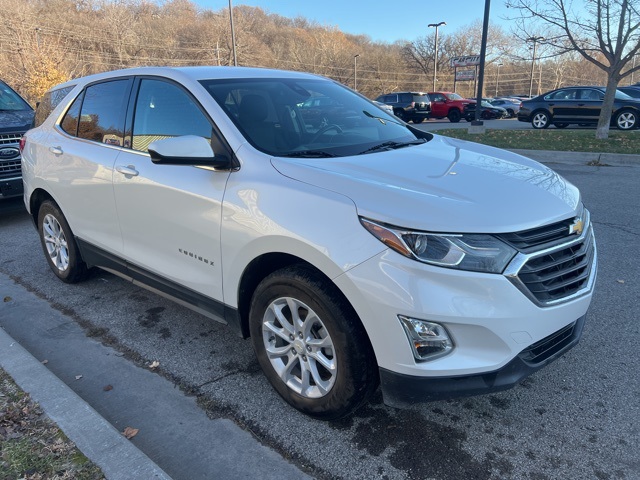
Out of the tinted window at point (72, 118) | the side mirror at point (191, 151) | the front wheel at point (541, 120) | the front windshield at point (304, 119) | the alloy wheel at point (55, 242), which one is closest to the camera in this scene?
the side mirror at point (191, 151)

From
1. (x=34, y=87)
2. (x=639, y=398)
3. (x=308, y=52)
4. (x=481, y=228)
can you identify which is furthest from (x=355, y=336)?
(x=308, y=52)

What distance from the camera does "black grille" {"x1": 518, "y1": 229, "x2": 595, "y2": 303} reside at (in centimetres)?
215

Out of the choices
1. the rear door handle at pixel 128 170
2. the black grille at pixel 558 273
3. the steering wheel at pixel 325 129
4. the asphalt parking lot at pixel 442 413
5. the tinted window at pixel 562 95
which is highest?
the steering wheel at pixel 325 129

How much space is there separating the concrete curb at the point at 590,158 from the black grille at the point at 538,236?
8.98 meters

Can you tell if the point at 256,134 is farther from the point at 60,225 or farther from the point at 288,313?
the point at 60,225

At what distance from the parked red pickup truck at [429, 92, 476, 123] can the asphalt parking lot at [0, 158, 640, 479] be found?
81.8ft

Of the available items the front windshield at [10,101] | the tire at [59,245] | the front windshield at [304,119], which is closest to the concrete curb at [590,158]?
the front windshield at [304,119]

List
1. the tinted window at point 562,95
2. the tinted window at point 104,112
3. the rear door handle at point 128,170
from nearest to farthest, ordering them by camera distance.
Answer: the rear door handle at point 128,170
the tinted window at point 104,112
the tinted window at point 562,95

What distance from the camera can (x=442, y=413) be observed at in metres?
2.68

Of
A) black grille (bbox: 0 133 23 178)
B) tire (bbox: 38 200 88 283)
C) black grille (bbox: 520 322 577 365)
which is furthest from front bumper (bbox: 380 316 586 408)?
black grille (bbox: 0 133 23 178)

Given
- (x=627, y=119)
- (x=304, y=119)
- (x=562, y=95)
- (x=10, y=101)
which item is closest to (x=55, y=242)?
(x=304, y=119)

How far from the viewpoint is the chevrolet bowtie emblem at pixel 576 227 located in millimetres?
2410

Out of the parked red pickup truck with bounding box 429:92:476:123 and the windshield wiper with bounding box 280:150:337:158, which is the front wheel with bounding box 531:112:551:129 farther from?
the windshield wiper with bounding box 280:150:337:158

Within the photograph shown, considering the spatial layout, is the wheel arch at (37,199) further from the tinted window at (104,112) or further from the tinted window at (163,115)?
the tinted window at (163,115)
